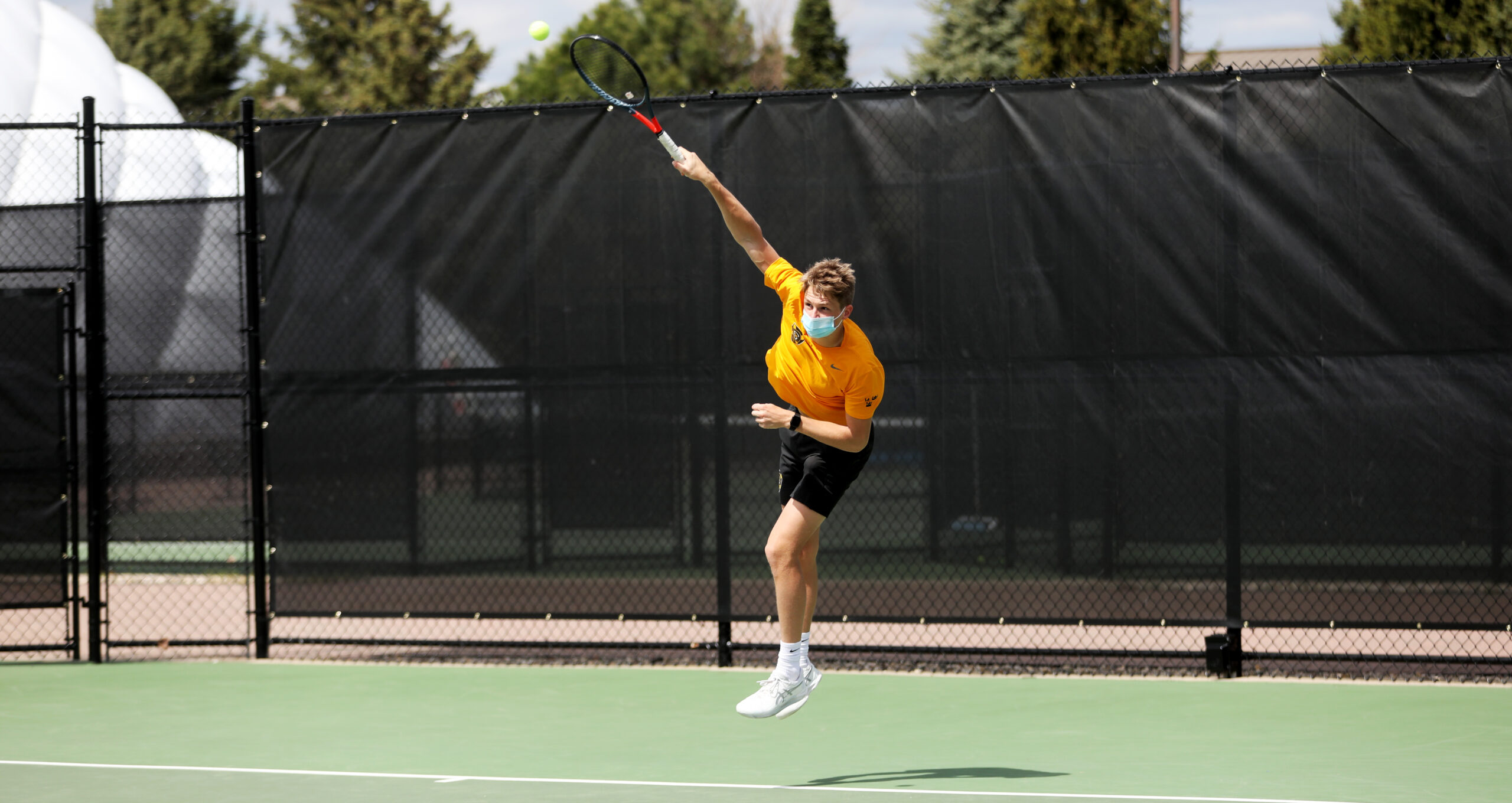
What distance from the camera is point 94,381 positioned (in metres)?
7.72

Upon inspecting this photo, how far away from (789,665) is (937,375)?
2.16m

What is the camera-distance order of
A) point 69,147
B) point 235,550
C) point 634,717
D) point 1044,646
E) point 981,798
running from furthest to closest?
point 69,147 → point 235,550 → point 1044,646 → point 634,717 → point 981,798

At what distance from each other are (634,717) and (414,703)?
43.5 inches

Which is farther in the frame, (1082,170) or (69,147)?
(69,147)

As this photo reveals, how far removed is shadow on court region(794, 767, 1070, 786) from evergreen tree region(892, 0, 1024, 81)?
1005 inches

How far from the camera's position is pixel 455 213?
299 inches

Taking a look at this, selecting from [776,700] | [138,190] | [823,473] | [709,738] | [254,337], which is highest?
[138,190]

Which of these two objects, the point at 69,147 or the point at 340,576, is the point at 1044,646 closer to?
the point at 340,576

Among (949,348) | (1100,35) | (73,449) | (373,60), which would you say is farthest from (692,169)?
(373,60)

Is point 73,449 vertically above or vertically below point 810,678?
above

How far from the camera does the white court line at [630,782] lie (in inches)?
190

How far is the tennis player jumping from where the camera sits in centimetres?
516

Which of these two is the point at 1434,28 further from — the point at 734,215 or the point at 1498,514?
the point at 734,215

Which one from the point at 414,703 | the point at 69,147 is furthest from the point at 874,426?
the point at 69,147
